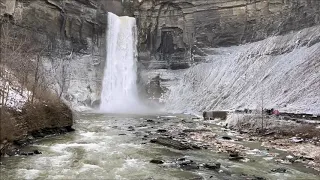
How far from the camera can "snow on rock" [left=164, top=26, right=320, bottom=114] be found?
118ft

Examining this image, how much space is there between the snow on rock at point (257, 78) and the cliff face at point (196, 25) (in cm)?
277

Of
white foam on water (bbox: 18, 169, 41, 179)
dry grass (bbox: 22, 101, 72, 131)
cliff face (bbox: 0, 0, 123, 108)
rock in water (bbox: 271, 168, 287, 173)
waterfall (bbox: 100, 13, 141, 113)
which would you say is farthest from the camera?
waterfall (bbox: 100, 13, 141, 113)

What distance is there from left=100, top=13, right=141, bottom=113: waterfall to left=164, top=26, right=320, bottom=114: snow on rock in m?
7.74

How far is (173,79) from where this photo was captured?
6438cm

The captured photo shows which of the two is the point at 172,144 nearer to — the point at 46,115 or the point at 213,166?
the point at 213,166

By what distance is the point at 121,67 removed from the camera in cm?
6556

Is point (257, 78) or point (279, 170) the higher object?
point (257, 78)

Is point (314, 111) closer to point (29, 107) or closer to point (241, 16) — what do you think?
point (29, 107)

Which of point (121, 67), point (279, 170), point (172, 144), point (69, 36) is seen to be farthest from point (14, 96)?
point (121, 67)

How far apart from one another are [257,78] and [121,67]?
28.3 meters

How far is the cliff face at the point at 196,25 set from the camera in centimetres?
5688

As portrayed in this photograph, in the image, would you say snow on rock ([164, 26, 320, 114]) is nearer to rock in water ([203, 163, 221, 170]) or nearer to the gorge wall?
the gorge wall

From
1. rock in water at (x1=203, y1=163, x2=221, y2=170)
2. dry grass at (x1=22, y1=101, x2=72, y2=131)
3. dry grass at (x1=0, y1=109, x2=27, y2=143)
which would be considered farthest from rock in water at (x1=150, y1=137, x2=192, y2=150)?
dry grass at (x1=0, y1=109, x2=27, y2=143)

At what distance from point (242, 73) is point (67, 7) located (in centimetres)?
3262
